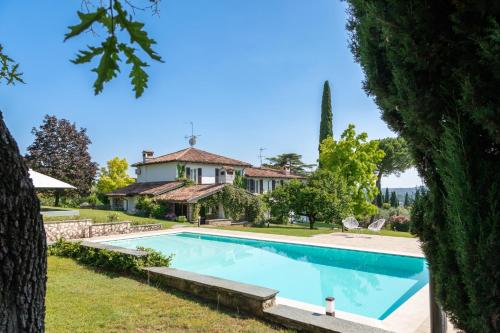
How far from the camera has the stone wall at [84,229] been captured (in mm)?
18906

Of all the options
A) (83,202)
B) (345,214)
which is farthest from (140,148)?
(345,214)

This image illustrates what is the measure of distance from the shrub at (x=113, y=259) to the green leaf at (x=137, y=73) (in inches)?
353

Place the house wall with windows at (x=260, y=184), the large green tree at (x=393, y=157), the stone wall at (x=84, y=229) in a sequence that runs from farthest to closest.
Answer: the large green tree at (x=393, y=157) < the house wall with windows at (x=260, y=184) < the stone wall at (x=84, y=229)

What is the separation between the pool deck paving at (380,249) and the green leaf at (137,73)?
744 cm

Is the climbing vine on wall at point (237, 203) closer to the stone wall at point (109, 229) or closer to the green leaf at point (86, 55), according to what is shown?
the stone wall at point (109, 229)

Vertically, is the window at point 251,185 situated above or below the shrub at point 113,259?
above

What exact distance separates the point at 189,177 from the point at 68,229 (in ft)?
50.1

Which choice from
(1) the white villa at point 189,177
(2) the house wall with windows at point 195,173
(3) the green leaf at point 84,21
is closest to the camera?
(3) the green leaf at point 84,21

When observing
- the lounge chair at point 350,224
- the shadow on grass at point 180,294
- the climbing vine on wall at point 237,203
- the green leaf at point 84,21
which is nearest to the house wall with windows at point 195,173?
the climbing vine on wall at point 237,203

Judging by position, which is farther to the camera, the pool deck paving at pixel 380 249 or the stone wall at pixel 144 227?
the stone wall at pixel 144 227

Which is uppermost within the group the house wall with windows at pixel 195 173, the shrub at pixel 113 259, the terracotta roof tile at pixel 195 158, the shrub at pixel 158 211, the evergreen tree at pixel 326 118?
the evergreen tree at pixel 326 118

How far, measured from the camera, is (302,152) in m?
60.1

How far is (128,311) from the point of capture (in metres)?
6.69

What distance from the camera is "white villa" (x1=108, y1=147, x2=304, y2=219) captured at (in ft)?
100
